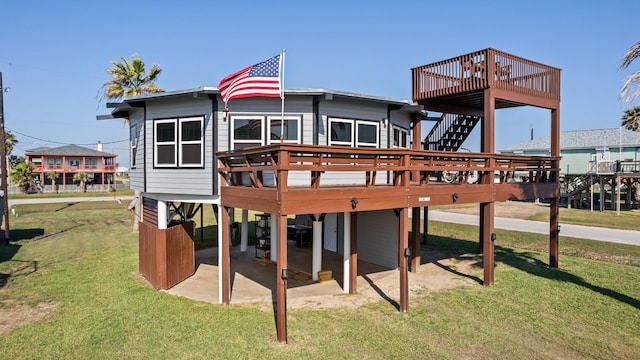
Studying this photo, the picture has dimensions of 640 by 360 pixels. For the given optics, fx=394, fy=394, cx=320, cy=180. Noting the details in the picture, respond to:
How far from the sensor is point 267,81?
945 cm

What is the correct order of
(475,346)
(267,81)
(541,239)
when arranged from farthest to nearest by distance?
(541,239) → (267,81) → (475,346)

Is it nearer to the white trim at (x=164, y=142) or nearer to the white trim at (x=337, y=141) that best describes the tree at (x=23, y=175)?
the white trim at (x=164, y=142)

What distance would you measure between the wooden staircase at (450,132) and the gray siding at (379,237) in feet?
15.4

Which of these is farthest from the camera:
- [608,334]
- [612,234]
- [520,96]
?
[612,234]

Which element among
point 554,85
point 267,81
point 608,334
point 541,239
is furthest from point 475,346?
point 541,239

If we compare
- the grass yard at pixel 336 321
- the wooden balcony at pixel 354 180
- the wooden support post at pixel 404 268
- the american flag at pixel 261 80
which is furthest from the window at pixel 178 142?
the wooden support post at pixel 404 268

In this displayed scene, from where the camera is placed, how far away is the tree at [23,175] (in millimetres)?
53281

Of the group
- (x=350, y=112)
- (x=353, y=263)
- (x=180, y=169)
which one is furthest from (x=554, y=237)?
(x=180, y=169)

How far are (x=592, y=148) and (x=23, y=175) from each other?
71.9m

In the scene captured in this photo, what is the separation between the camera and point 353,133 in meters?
12.6

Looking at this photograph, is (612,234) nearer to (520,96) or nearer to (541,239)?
(541,239)

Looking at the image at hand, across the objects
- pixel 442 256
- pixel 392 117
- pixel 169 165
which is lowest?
pixel 442 256

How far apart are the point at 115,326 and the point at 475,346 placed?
770cm

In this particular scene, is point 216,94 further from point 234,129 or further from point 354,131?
point 354,131
